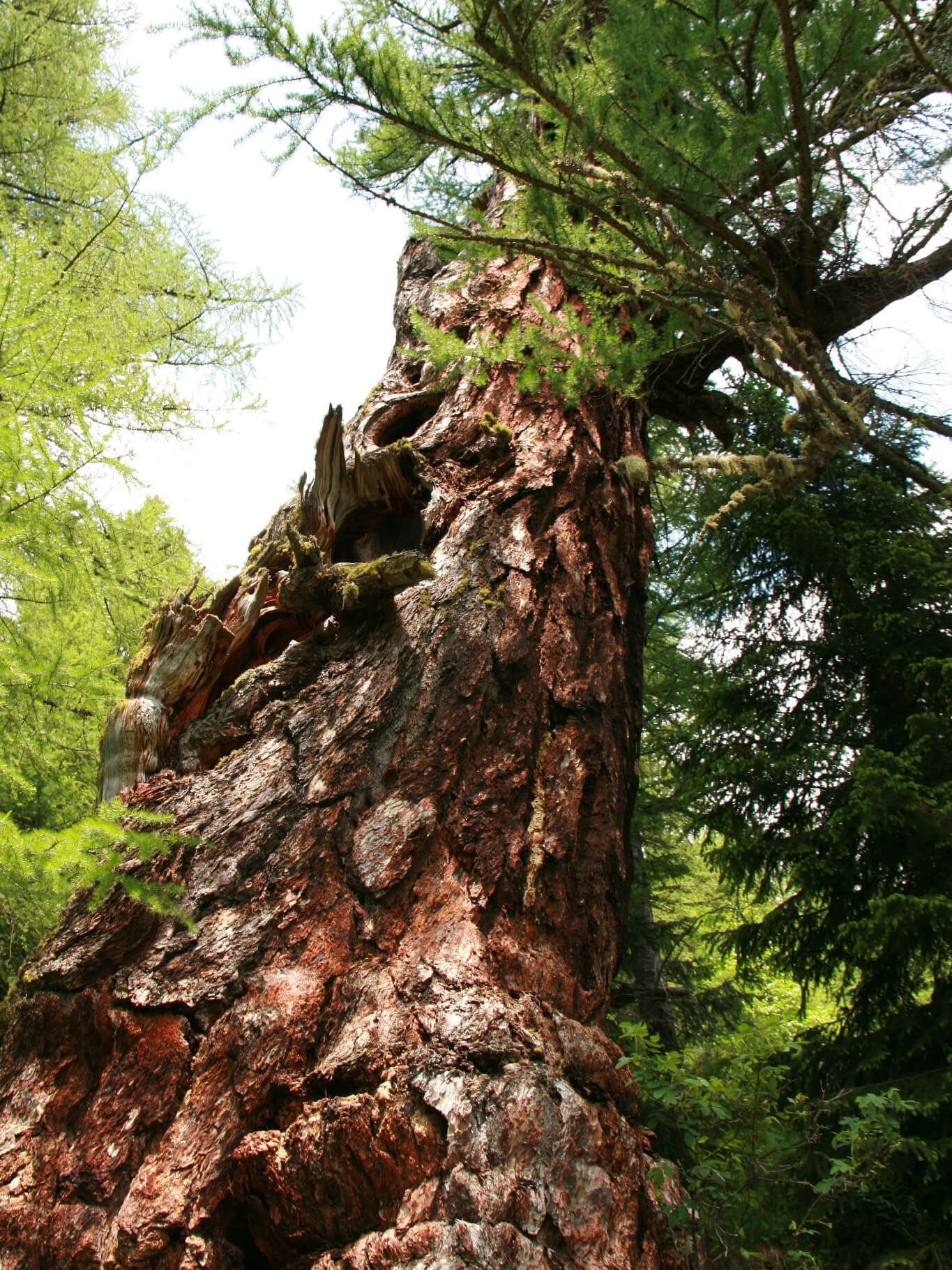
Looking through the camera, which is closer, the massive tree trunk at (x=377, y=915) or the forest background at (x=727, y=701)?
the massive tree trunk at (x=377, y=915)

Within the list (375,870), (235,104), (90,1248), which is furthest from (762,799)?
(235,104)

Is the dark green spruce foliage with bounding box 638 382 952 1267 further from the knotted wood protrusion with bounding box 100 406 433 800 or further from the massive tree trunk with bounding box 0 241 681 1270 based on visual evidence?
the knotted wood protrusion with bounding box 100 406 433 800

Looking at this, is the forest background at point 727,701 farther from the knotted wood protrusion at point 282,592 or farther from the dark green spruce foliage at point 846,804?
the knotted wood protrusion at point 282,592

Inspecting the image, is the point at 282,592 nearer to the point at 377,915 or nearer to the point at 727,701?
the point at 377,915

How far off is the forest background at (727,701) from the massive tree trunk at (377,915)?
13.1 inches

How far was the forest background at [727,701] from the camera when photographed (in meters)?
3.18

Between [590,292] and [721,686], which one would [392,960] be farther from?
[721,686]

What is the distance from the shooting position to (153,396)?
5.51 m

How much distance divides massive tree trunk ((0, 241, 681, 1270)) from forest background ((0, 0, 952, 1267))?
1.09 ft

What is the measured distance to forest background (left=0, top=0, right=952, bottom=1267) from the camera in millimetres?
3182

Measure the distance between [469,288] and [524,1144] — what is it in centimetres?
390

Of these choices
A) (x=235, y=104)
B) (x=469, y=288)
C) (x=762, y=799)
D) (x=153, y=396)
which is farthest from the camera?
(x=153, y=396)

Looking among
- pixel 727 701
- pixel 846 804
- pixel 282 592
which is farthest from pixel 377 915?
pixel 727 701

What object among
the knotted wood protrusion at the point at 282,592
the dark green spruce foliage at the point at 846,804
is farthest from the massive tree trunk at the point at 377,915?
the dark green spruce foliage at the point at 846,804
